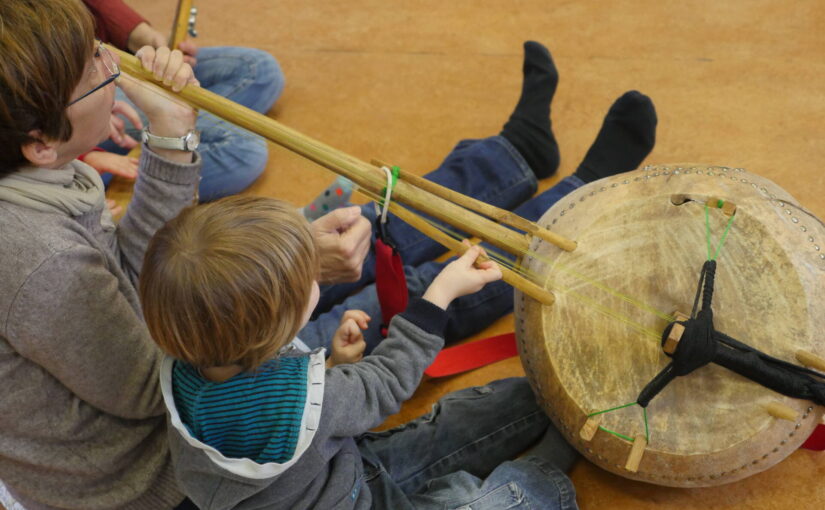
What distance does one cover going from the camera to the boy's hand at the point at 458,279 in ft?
2.99

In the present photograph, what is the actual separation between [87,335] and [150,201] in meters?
0.29

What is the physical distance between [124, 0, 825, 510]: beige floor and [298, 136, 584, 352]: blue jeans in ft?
0.27

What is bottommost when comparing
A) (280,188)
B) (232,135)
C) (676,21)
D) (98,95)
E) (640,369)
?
(280,188)

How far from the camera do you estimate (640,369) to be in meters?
0.94

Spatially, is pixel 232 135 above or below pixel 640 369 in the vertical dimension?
below

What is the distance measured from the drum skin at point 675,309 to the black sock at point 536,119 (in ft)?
1.82

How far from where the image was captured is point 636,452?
0.93m

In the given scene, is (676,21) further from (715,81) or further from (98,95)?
(98,95)

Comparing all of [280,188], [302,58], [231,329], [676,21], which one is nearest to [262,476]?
[231,329]

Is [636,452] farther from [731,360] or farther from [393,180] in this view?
[393,180]

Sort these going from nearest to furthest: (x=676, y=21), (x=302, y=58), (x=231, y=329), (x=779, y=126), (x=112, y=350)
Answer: (x=231, y=329), (x=112, y=350), (x=779, y=126), (x=676, y=21), (x=302, y=58)

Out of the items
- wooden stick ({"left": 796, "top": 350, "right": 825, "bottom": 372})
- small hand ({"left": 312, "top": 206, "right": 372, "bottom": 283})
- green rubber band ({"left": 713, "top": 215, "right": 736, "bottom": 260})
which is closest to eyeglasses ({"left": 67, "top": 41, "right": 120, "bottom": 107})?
small hand ({"left": 312, "top": 206, "right": 372, "bottom": 283})

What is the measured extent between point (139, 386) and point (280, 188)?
2.97ft

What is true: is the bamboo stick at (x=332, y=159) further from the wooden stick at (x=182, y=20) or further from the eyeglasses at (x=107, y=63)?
the wooden stick at (x=182, y=20)
